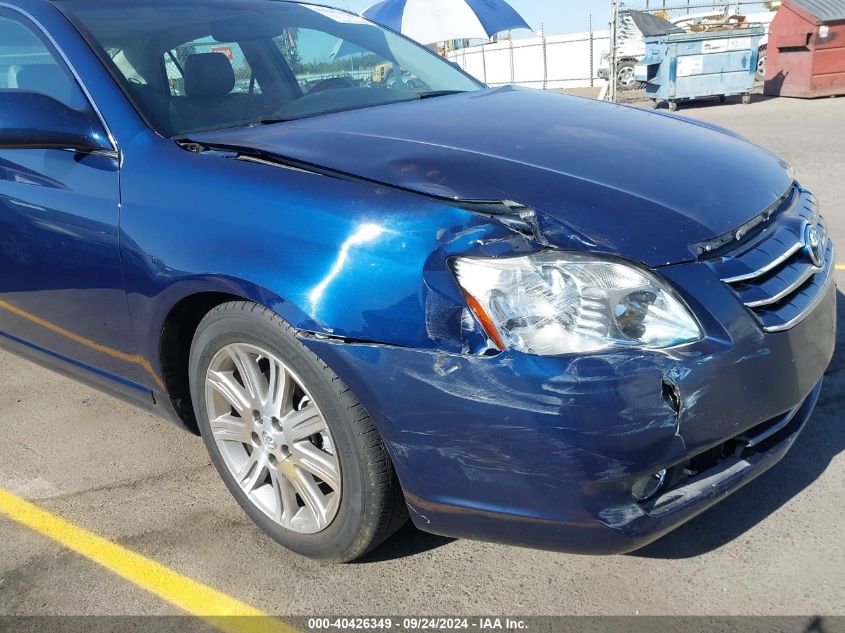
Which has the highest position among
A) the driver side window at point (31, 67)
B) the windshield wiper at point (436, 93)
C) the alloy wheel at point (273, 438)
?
the driver side window at point (31, 67)

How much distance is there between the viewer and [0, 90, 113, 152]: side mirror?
2.56m

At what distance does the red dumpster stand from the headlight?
13.9m

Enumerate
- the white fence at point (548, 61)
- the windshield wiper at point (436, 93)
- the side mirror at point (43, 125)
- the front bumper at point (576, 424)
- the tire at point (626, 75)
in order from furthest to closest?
the white fence at point (548, 61) → the tire at point (626, 75) → the windshield wiper at point (436, 93) → the side mirror at point (43, 125) → the front bumper at point (576, 424)

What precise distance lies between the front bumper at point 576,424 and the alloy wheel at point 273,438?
0.90 feet

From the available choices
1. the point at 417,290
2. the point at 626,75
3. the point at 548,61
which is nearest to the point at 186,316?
the point at 417,290

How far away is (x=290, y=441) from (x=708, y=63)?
13.6 meters

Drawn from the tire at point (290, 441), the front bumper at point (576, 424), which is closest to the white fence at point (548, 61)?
the tire at point (290, 441)

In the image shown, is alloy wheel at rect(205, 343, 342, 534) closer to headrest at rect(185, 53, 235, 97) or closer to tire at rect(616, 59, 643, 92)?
headrest at rect(185, 53, 235, 97)

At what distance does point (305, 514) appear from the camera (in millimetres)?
2393

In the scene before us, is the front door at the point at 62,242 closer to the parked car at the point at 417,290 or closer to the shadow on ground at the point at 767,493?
the parked car at the point at 417,290

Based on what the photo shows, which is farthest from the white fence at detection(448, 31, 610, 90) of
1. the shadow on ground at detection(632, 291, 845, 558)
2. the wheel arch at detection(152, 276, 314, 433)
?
the wheel arch at detection(152, 276, 314, 433)

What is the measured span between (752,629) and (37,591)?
82.4 inches

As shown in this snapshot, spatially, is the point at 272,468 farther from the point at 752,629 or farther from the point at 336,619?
the point at 752,629

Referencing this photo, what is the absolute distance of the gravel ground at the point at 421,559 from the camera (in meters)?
2.20
